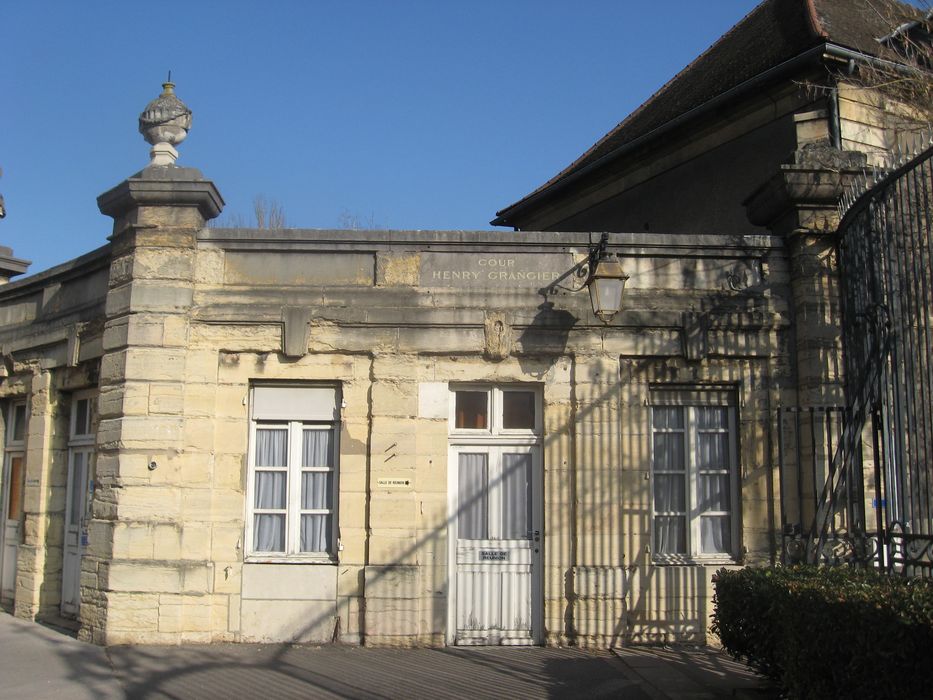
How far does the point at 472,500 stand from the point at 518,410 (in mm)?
1008

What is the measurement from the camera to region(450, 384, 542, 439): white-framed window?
349 inches

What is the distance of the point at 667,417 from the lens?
8992mm

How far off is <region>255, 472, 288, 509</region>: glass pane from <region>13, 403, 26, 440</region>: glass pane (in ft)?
14.2

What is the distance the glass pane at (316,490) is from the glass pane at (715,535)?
373 centimetres

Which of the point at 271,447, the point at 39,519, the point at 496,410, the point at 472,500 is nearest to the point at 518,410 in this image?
the point at 496,410

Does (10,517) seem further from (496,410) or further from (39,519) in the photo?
(496,410)

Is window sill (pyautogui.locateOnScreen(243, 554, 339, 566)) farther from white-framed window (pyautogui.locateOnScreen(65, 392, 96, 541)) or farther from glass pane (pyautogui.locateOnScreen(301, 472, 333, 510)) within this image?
white-framed window (pyautogui.locateOnScreen(65, 392, 96, 541))

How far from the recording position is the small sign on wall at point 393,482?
8.57 m

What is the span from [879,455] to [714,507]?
1.77m

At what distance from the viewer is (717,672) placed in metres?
7.48

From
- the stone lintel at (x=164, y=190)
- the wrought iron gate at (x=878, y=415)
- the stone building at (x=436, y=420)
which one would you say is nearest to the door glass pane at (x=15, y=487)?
the stone building at (x=436, y=420)

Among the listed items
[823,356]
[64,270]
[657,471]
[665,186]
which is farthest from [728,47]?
[64,270]

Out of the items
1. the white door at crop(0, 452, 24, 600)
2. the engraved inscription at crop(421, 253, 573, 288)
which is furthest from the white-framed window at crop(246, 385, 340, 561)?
the white door at crop(0, 452, 24, 600)

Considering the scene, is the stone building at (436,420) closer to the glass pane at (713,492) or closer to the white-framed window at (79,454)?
the glass pane at (713,492)
